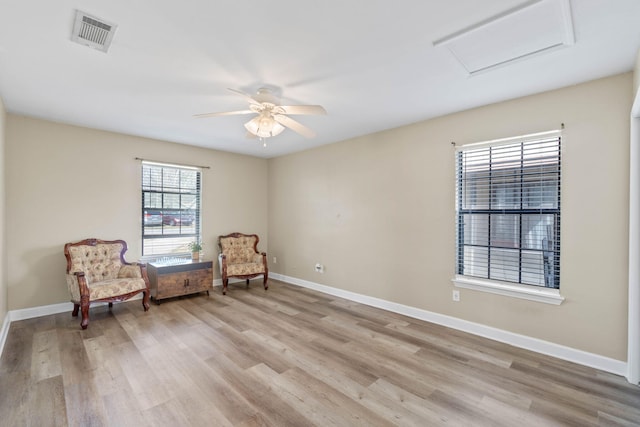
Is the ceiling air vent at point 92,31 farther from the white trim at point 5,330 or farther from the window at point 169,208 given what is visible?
the white trim at point 5,330

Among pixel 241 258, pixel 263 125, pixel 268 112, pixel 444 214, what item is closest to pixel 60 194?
pixel 241 258

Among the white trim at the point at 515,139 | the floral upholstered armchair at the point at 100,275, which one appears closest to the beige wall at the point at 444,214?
the white trim at the point at 515,139

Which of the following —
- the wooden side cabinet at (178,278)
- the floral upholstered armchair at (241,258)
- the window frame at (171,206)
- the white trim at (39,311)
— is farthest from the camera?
the floral upholstered armchair at (241,258)

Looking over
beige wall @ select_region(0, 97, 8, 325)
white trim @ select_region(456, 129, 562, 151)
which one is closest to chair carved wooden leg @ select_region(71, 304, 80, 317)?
beige wall @ select_region(0, 97, 8, 325)

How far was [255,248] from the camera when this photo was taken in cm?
584

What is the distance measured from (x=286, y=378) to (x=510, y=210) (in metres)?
2.77

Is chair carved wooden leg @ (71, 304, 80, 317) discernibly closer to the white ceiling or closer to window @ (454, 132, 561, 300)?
the white ceiling

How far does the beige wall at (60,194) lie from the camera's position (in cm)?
375

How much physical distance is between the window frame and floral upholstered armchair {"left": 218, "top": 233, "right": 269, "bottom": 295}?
1.76ft

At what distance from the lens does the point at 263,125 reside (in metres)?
2.91

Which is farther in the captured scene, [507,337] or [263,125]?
[507,337]

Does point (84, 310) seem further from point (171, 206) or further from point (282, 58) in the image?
point (282, 58)

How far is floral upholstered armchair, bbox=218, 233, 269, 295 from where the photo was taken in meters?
5.10

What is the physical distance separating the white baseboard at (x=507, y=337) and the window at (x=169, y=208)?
2.98 m
